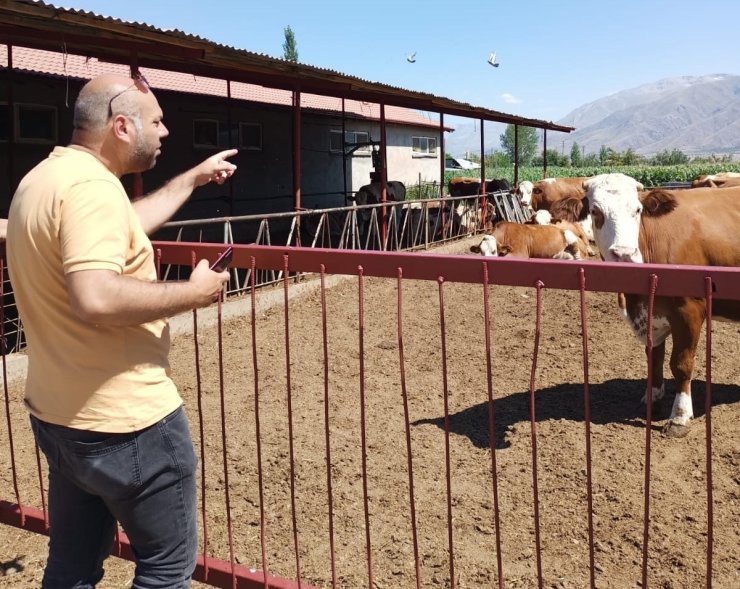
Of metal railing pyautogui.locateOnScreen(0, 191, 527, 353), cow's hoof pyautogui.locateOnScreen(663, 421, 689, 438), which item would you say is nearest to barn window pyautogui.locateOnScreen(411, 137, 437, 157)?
metal railing pyautogui.locateOnScreen(0, 191, 527, 353)

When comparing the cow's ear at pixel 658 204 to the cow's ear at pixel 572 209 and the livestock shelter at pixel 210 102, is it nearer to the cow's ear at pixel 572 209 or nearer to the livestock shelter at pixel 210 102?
the cow's ear at pixel 572 209

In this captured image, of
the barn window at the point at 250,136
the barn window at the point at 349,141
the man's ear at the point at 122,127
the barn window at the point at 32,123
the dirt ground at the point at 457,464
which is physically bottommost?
the dirt ground at the point at 457,464

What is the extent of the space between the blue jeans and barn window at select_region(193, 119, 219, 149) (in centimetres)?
1320

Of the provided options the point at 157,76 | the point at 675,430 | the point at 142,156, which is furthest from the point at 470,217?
the point at 142,156

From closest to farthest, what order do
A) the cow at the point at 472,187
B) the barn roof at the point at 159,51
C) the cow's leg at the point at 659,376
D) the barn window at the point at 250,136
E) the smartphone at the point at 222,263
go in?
the smartphone at the point at 222,263 < the cow's leg at the point at 659,376 < the barn roof at the point at 159,51 < the barn window at the point at 250,136 < the cow at the point at 472,187

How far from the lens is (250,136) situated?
16234 millimetres

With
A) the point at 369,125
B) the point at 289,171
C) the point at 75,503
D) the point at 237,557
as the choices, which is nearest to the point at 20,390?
the point at 237,557

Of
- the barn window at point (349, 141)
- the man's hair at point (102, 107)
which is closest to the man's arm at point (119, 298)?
the man's hair at point (102, 107)

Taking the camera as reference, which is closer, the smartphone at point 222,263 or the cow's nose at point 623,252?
the smartphone at point 222,263

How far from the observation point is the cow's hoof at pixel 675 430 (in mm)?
4691

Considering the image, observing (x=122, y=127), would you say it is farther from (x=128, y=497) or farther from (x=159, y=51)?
(x=159, y=51)

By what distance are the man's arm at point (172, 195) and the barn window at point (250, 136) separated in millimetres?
13803

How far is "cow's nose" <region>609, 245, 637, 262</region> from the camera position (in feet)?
15.5

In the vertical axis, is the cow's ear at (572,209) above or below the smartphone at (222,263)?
above
